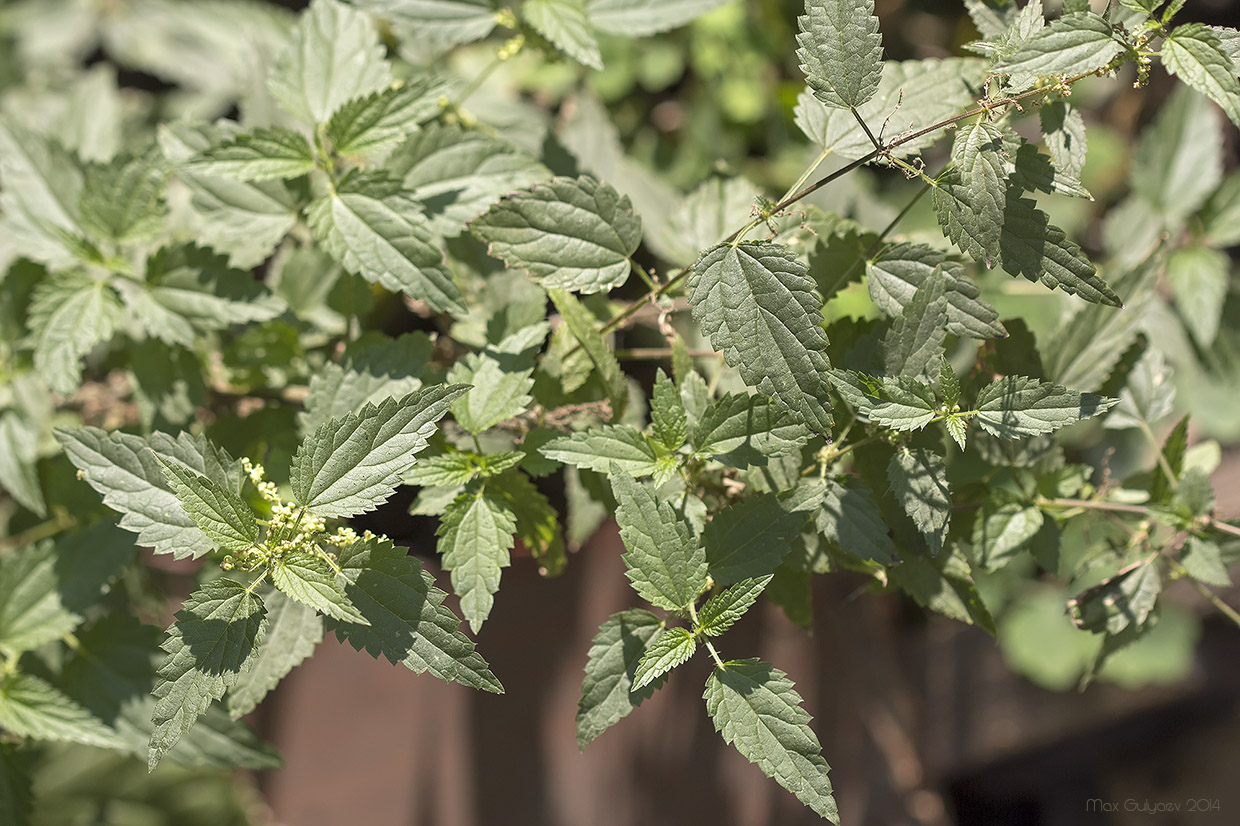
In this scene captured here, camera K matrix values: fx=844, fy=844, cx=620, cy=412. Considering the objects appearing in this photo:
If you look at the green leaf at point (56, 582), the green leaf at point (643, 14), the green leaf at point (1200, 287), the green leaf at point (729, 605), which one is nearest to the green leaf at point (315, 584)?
the green leaf at point (729, 605)

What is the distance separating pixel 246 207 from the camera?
53.5 inches

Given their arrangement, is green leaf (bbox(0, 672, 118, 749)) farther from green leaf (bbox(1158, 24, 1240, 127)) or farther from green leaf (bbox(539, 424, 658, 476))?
green leaf (bbox(1158, 24, 1240, 127))

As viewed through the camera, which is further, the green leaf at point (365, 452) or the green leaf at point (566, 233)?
the green leaf at point (566, 233)

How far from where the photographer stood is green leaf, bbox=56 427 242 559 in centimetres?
104

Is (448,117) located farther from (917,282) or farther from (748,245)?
→ (917,282)

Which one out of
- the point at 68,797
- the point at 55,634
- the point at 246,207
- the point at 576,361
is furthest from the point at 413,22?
the point at 68,797

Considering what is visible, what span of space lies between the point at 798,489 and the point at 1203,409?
1991mm

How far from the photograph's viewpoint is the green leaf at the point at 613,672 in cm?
100

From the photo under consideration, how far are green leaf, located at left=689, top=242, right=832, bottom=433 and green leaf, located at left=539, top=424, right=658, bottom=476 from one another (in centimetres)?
18

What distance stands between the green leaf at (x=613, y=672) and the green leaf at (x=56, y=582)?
30.9 inches

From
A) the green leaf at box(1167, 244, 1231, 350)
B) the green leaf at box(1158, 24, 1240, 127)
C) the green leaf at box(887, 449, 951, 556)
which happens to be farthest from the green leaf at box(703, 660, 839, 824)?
the green leaf at box(1167, 244, 1231, 350)

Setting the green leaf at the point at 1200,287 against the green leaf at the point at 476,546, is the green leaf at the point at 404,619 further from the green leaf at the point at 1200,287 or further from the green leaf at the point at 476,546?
the green leaf at the point at 1200,287

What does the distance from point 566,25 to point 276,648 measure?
101 centimetres

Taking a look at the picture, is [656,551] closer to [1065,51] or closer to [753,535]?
[753,535]
